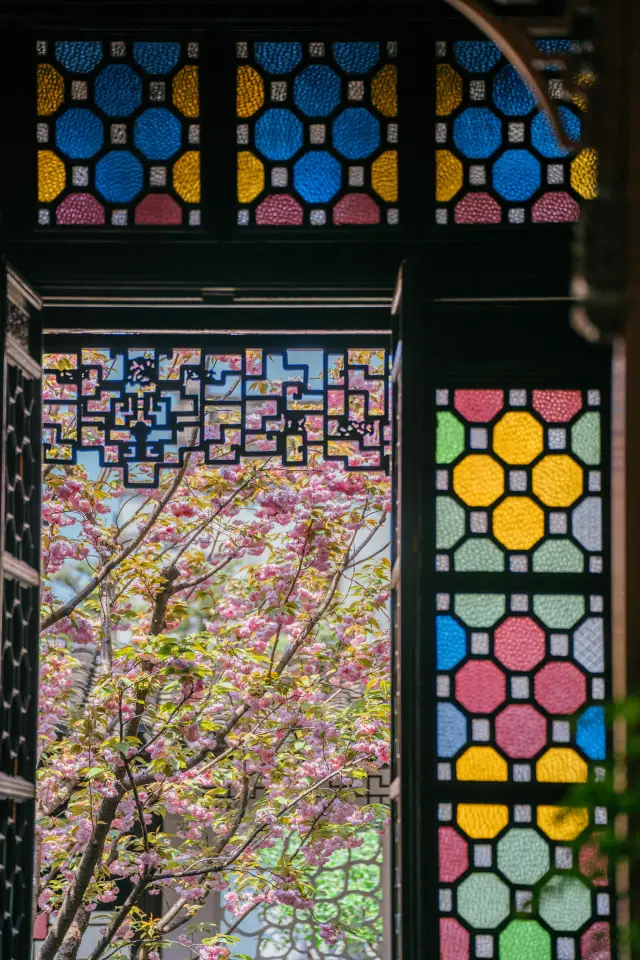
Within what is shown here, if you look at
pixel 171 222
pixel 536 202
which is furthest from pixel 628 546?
pixel 171 222

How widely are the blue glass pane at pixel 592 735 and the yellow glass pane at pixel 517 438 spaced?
65 cm

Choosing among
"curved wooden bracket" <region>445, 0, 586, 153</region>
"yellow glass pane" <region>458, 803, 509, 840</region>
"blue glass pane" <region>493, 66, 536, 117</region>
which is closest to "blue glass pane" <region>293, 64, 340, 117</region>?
"blue glass pane" <region>493, 66, 536, 117</region>

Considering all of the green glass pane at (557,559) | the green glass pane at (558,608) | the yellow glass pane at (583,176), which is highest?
the yellow glass pane at (583,176)

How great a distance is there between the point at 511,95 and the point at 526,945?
82.0 inches

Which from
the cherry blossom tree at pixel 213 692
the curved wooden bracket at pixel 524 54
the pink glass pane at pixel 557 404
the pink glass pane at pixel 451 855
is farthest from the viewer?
the cherry blossom tree at pixel 213 692

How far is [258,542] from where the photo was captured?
A: 6379 mm

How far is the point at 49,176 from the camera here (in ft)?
12.4

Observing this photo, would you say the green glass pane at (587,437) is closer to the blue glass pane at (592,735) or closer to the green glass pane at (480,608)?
the green glass pane at (480,608)

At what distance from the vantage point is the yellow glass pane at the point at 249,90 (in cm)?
378

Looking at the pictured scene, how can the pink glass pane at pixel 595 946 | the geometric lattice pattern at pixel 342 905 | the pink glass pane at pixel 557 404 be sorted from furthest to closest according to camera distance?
the geometric lattice pattern at pixel 342 905 → the pink glass pane at pixel 557 404 → the pink glass pane at pixel 595 946

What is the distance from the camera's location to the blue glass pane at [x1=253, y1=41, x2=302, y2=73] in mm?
3789

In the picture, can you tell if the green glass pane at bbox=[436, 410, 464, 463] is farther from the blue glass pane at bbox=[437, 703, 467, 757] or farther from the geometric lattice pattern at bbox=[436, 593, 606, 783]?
the blue glass pane at bbox=[437, 703, 467, 757]

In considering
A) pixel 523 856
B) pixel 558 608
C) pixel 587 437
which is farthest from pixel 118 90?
pixel 523 856

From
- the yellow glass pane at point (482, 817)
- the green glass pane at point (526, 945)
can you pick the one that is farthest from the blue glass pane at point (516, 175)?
the green glass pane at point (526, 945)
